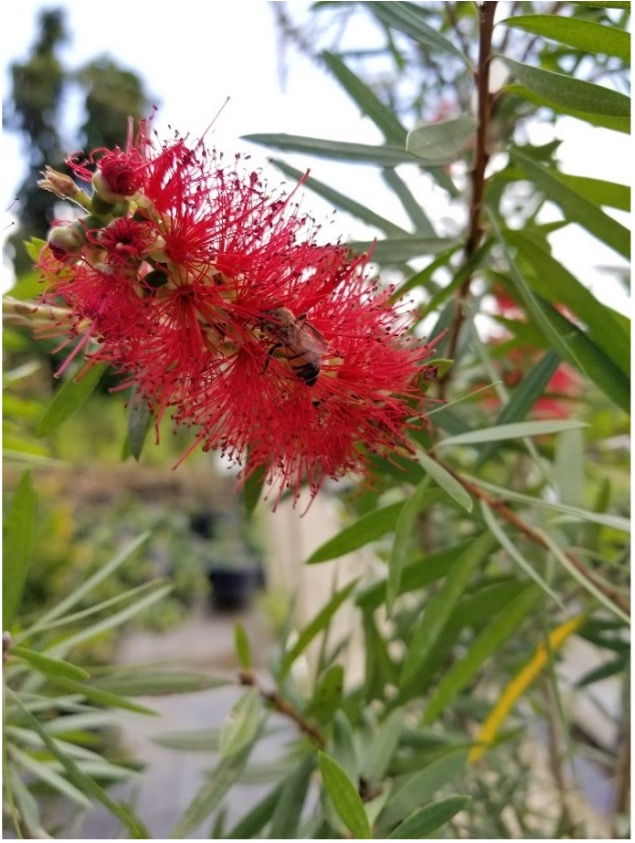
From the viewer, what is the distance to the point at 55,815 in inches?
45.7

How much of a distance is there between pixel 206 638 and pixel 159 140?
2.78 meters

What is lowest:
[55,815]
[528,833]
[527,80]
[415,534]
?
[55,815]

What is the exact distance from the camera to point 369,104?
457 mm

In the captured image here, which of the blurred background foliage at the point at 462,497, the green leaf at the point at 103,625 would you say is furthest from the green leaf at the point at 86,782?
the green leaf at the point at 103,625

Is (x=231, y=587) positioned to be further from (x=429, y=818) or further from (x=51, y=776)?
(x=429, y=818)

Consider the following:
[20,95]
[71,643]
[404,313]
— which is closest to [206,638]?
[20,95]

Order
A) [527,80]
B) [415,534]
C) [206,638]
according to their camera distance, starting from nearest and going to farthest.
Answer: [527,80]
[415,534]
[206,638]

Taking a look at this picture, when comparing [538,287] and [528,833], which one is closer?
[538,287]

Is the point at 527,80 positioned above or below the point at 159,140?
above

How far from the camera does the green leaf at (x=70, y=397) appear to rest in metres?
0.41

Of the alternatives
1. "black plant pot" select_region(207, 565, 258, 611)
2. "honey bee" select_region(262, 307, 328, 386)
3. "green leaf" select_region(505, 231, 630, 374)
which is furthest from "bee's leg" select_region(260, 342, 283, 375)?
"black plant pot" select_region(207, 565, 258, 611)

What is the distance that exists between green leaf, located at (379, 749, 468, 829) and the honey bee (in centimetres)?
25

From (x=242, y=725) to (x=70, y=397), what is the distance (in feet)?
0.87

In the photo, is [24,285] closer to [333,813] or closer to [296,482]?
[296,482]
